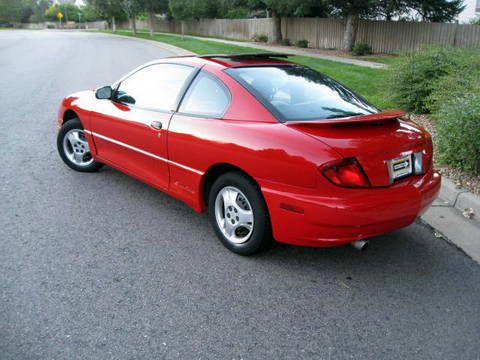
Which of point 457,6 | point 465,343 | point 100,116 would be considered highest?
point 457,6

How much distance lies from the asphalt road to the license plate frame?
745 mm

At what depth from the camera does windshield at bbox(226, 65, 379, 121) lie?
3.55m

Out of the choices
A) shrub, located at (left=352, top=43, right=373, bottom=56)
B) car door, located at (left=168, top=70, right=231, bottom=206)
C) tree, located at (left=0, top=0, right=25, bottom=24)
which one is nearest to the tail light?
car door, located at (left=168, top=70, right=231, bottom=206)

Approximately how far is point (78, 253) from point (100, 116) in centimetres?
185

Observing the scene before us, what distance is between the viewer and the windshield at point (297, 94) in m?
3.55

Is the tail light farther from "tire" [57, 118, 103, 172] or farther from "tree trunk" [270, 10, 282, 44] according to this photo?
"tree trunk" [270, 10, 282, 44]

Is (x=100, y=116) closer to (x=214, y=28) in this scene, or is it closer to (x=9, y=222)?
(x=9, y=222)

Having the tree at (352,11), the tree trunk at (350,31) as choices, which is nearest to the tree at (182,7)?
the tree at (352,11)

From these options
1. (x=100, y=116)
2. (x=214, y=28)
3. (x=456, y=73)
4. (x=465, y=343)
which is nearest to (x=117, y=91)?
(x=100, y=116)

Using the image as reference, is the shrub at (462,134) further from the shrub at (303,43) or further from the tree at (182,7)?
the tree at (182,7)

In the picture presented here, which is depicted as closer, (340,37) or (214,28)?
(340,37)

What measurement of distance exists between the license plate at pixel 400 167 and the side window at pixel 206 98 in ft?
4.53

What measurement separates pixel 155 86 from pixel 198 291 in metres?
2.23

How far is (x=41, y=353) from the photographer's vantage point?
254 cm
